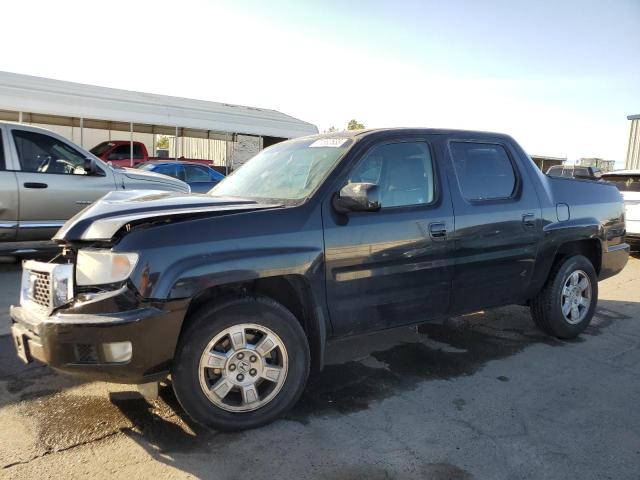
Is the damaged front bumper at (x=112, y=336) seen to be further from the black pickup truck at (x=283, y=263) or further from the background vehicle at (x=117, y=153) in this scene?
the background vehicle at (x=117, y=153)

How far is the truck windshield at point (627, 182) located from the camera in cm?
977

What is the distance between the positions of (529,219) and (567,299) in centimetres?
100

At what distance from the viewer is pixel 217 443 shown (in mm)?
2904

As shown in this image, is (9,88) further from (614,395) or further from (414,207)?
(614,395)

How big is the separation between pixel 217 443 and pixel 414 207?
1.99m

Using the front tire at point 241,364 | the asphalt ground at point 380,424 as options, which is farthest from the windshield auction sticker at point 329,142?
the asphalt ground at point 380,424

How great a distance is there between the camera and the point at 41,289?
2996 millimetres

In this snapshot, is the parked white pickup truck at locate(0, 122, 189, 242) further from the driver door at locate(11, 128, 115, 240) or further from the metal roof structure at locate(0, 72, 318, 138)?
the metal roof structure at locate(0, 72, 318, 138)

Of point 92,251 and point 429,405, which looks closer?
point 92,251

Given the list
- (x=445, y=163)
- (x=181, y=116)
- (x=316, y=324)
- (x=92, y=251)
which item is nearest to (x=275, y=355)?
(x=316, y=324)

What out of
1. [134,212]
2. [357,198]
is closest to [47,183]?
[134,212]

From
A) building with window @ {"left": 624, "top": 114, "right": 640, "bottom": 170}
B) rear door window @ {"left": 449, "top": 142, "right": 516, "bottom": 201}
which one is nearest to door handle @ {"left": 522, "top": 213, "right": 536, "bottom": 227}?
rear door window @ {"left": 449, "top": 142, "right": 516, "bottom": 201}

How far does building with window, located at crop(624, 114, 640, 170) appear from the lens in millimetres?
18422

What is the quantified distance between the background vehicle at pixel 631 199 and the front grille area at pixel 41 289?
9.35 metres
